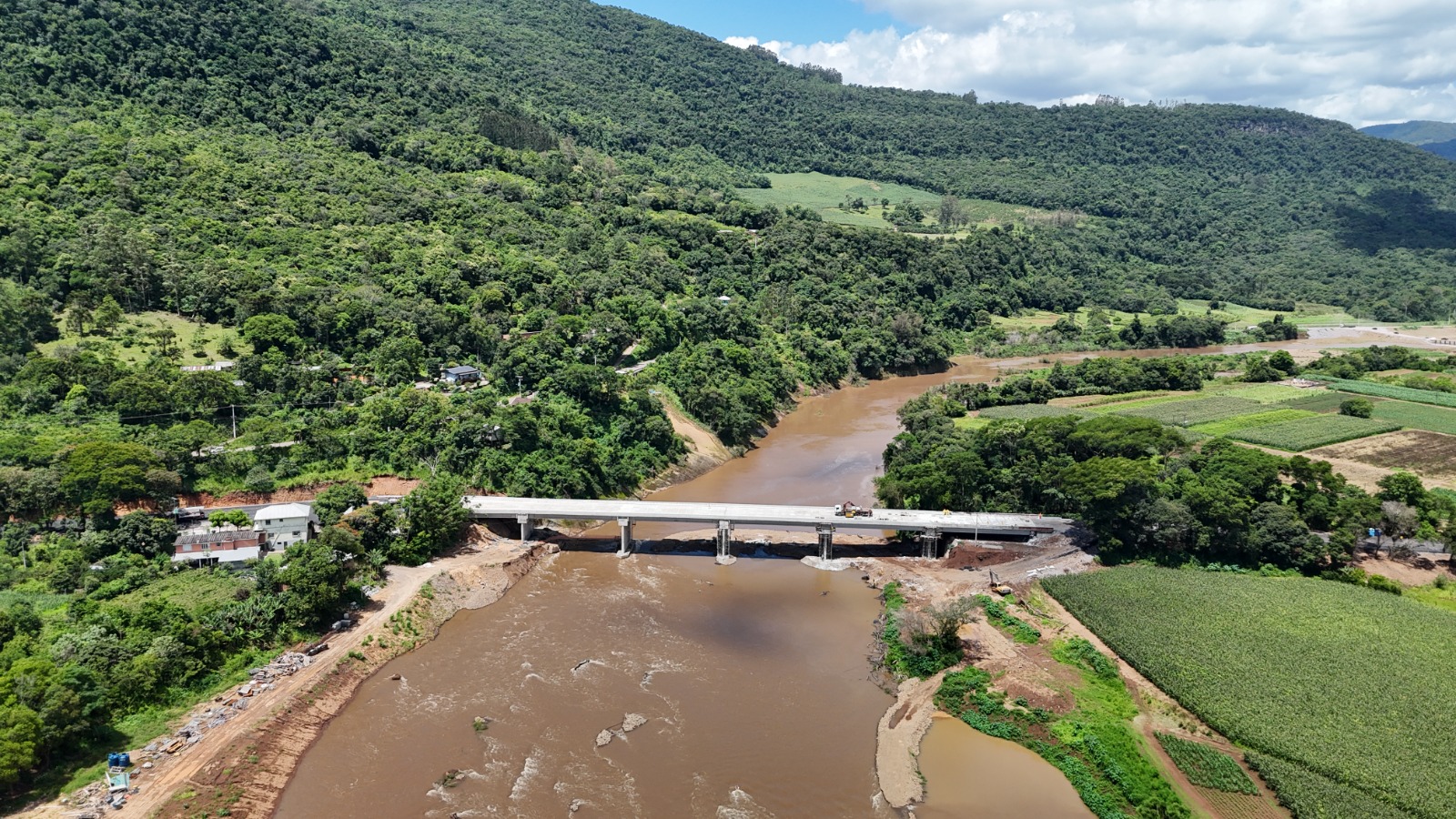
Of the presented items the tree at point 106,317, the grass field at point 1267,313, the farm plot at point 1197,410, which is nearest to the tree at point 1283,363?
the farm plot at point 1197,410

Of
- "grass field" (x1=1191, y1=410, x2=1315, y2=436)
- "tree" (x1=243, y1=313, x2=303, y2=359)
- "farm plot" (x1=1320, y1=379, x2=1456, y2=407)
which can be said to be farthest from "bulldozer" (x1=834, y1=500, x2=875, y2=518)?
"farm plot" (x1=1320, y1=379, x2=1456, y2=407)

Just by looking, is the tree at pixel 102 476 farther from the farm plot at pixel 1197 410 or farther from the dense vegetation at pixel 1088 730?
the farm plot at pixel 1197 410

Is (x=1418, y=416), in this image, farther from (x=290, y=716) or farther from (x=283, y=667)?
(x=283, y=667)

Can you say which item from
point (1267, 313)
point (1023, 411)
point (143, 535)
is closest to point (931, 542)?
point (1023, 411)

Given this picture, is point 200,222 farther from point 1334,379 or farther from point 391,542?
point 1334,379

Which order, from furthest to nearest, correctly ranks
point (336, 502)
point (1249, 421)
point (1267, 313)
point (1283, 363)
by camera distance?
point (1267, 313) < point (1283, 363) < point (1249, 421) < point (336, 502)

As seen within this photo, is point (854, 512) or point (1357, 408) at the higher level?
point (1357, 408)
